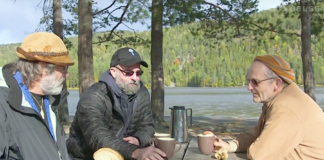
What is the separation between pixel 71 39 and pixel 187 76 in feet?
312

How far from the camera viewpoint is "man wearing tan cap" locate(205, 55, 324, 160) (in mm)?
1807

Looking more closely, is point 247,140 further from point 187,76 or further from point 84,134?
point 187,76

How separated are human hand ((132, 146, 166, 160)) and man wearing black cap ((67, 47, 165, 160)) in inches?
2.8

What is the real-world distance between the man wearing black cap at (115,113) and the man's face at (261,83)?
683mm

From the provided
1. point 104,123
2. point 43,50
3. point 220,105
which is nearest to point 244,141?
point 104,123

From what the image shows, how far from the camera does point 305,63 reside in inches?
312

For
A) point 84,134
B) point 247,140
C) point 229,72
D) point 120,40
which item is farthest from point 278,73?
point 229,72

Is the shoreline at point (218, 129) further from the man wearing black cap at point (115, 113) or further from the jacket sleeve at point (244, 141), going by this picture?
the man wearing black cap at point (115, 113)

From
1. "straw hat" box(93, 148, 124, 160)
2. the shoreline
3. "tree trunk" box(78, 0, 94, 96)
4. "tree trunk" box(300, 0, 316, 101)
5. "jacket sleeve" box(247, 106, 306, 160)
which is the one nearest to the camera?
"straw hat" box(93, 148, 124, 160)

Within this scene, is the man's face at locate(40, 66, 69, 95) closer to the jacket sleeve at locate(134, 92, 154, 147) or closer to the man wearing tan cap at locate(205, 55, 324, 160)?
the jacket sleeve at locate(134, 92, 154, 147)

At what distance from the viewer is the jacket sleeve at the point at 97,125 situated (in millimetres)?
1954

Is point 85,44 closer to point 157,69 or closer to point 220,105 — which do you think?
point 157,69

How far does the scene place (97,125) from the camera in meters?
2.05

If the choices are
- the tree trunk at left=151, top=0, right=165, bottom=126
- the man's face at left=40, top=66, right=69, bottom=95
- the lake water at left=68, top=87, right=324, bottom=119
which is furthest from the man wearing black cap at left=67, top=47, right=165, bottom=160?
the lake water at left=68, top=87, right=324, bottom=119
